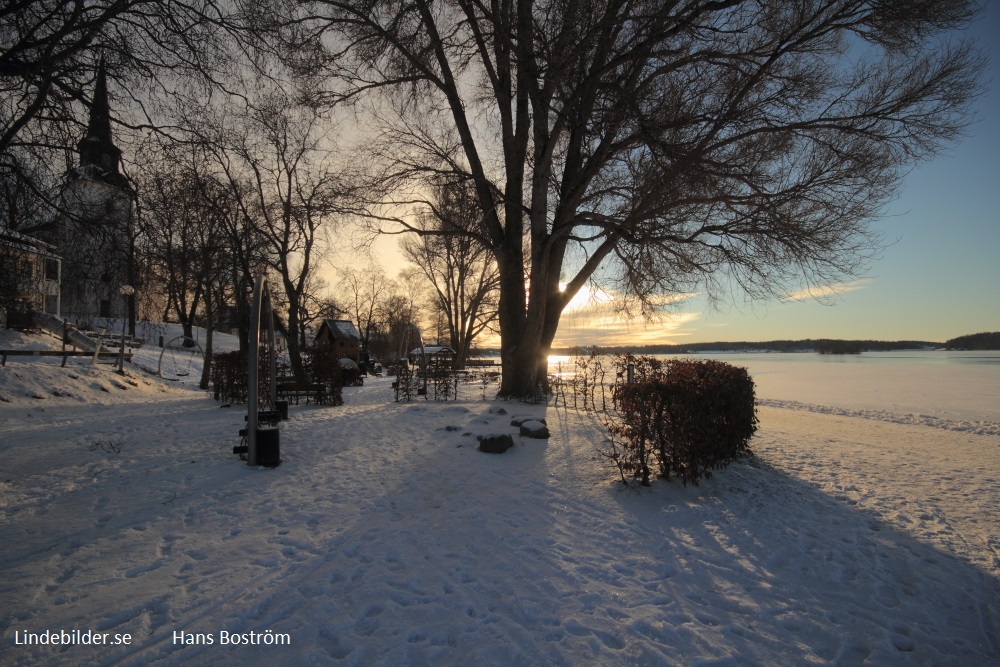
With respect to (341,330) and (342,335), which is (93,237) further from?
(341,330)

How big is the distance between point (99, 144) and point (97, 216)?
0.82 m

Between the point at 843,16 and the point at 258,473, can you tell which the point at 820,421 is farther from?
the point at 258,473

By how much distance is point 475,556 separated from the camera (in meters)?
3.89

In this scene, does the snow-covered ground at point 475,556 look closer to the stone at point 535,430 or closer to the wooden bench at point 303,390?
the stone at point 535,430

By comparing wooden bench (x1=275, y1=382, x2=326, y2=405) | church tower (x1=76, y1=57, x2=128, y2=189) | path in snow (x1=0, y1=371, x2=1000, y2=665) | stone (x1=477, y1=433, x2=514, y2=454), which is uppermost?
church tower (x1=76, y1=57, x2=128, y2=189)

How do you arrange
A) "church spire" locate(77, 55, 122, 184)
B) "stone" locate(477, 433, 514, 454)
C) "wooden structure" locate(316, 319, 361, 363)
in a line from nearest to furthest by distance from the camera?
1. "church spire" locate(77, 55, 122, 184)
2. "stone" locate(477, 433, 514, 454)
3. "wooden structure" locate(316, 319, 361, 363)

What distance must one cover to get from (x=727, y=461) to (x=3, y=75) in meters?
9.47

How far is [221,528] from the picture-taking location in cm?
426

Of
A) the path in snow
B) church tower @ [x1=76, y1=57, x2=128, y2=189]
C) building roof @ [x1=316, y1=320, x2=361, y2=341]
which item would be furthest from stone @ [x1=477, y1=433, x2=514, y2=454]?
building roof @ [x1=316, y1=320, x2=361, y2=341]

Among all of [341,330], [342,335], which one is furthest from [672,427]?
[341,330]

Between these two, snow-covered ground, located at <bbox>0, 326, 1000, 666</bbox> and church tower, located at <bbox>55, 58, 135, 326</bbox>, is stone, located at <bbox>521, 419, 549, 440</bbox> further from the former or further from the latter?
church tower, located at <bbox>55, 58, 135, 326</bbox>

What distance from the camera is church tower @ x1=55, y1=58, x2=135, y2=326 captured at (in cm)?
538

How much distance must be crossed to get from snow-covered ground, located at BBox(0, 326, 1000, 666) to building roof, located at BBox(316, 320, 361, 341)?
118 ft

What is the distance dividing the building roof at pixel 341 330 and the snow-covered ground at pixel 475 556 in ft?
118
